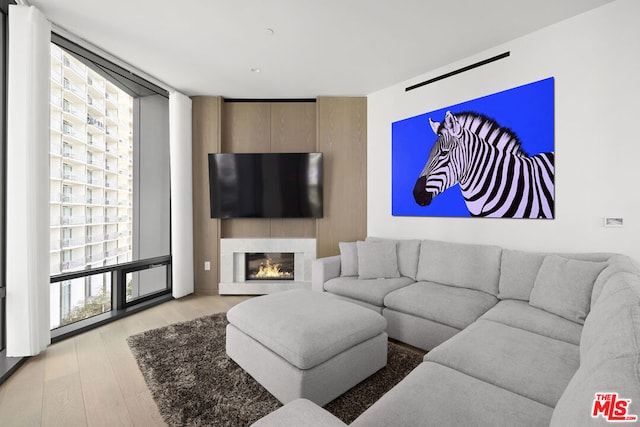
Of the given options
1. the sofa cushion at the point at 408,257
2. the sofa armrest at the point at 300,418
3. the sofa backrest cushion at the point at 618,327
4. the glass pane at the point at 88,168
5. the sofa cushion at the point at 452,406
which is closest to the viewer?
the sofa backrest cushion at the point at 618,327

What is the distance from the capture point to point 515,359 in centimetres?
142

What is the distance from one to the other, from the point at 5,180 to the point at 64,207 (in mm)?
498

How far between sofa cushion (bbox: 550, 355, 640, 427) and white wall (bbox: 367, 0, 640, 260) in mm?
2199

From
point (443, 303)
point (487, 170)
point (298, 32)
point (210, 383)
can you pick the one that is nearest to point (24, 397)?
point (210, 383)

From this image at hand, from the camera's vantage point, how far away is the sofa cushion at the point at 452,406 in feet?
3.33

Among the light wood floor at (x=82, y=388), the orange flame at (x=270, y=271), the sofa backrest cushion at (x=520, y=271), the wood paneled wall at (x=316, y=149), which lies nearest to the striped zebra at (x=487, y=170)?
the sofa backrest cushion at (x=520, y=271)

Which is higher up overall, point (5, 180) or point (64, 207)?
point (5, 180)

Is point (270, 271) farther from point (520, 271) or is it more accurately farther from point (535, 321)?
point (535, 321)

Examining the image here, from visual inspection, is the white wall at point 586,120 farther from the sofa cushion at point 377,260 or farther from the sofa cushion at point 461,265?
the sofa cushion at point 377,260

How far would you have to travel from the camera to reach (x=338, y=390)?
1.74 metres

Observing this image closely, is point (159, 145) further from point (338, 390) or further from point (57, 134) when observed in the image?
point (338, 390)

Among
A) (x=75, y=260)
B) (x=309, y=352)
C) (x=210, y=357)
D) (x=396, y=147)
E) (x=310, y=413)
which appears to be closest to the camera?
(x=310, y=413)

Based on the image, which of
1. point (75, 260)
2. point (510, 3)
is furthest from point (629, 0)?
point (75, 260)

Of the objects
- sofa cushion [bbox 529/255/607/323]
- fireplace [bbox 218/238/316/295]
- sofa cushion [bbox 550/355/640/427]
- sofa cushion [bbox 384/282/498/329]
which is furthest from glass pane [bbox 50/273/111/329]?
sofa cushion [bbox 529/255/607/323]
